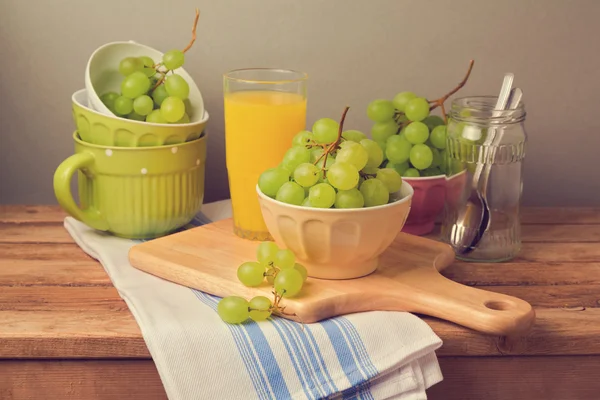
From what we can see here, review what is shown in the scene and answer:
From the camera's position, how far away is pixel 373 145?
39.8 inches

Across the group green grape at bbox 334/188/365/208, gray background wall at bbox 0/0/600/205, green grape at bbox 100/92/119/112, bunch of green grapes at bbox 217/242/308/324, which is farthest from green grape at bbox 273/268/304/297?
gray background wall at bbox 0/0/600/205

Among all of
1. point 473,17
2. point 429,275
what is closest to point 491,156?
point 429,275

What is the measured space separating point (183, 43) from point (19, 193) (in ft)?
1.44

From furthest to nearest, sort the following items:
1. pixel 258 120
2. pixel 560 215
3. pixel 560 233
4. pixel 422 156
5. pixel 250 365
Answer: pixel 560 215 → pixel 560 233 → pixel 422 156 → pixel 258 120 → pixel 250 365

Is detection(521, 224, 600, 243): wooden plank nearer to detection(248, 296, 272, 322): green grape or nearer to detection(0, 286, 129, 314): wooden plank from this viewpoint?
detection(248, 296, 272, 322): green grape

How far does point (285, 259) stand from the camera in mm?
979

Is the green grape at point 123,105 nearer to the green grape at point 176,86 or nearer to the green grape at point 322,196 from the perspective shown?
the green grape at point 176,86

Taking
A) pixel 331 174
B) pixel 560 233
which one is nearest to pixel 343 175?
pixel 331 174

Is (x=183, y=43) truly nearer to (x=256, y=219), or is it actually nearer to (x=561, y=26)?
(x=256, y=219)

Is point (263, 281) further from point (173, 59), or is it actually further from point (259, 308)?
point (173, 59)

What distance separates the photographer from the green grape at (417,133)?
1.22 m

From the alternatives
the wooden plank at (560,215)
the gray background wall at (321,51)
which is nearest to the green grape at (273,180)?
the gray background wall at (321,51)

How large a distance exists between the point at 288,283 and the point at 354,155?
18 cm

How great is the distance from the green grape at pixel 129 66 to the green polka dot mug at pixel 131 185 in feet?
0.43
